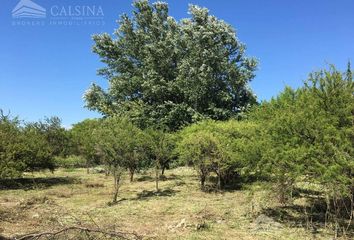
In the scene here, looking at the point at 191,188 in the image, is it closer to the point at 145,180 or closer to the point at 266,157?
the point at 145,180

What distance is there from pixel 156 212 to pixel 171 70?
24.4 meters

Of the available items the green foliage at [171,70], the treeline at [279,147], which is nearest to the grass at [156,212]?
the treeline at [279,147]

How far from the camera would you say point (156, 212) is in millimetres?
15016

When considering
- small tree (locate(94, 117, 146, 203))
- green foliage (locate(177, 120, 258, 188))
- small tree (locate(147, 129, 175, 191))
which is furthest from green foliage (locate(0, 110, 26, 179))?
green foliage (locate(177, 120, 258, 188))

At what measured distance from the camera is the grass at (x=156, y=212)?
11.7m

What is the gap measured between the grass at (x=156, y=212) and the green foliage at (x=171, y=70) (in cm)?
1337

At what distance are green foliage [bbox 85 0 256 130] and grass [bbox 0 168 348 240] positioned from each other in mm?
13368

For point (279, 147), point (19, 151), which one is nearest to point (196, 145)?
point (279, 147)

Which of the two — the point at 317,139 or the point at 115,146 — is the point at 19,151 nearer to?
the point at 115,146

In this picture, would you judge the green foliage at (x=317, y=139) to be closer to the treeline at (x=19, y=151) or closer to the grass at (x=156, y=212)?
the grass at (x=156, y=212)

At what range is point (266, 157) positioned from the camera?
1301 cm

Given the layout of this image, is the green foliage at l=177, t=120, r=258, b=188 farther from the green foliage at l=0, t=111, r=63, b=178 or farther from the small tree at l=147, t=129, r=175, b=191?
the green foliage at l=0, t=111, r=63, b=178

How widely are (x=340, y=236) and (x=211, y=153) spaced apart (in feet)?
31.2

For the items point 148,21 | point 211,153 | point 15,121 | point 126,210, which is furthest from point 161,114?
point 126,210
